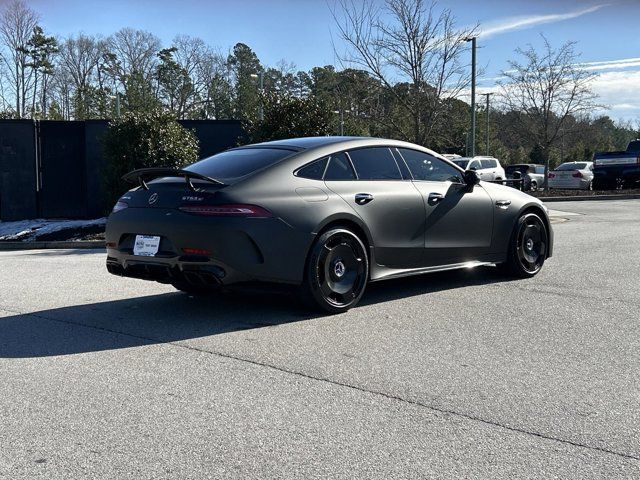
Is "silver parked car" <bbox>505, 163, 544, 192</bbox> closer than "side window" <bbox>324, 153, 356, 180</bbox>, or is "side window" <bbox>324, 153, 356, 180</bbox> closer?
"side window" <bbox>324, 153, 356, 180</bbox>

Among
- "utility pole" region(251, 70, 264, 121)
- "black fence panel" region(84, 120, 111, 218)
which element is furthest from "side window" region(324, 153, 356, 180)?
"black fence panel" region(84, 120, 111, 218)

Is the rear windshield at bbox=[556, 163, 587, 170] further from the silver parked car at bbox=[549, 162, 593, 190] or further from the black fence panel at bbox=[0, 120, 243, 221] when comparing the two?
the black fence panel at bbox=[0, 120, 243, 221]

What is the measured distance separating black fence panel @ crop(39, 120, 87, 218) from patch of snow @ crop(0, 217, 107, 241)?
2.57 feet

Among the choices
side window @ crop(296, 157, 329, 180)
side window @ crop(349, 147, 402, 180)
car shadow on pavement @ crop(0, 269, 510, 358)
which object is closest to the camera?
car shadow on pavement @ crop(0, 269, 510, 358)

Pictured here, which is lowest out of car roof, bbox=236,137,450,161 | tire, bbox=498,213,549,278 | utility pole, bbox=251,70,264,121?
tire, bbox=498,213,549,278

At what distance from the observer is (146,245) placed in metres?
5.69

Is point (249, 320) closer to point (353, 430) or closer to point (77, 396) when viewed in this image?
point (77, 396)

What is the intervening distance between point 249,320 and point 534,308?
2.61 meters

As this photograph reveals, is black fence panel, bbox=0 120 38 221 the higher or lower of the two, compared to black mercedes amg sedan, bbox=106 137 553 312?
higher

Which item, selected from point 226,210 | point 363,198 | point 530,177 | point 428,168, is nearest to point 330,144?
point 363,198

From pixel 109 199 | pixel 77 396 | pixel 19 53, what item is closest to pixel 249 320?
pixel 77 396

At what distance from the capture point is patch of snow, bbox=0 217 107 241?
584 inches

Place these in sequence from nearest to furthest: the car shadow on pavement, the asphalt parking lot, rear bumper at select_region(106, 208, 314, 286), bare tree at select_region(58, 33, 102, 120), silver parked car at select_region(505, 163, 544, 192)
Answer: the asphalt parking lot
the car shadow on pavement
rear bumper at select_region(106, 208, 314, 286)
silver parked car at select_region(505, 163, 544, 192)
bare tree at select_region(58, 33, 102, 120)

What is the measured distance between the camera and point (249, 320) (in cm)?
581
